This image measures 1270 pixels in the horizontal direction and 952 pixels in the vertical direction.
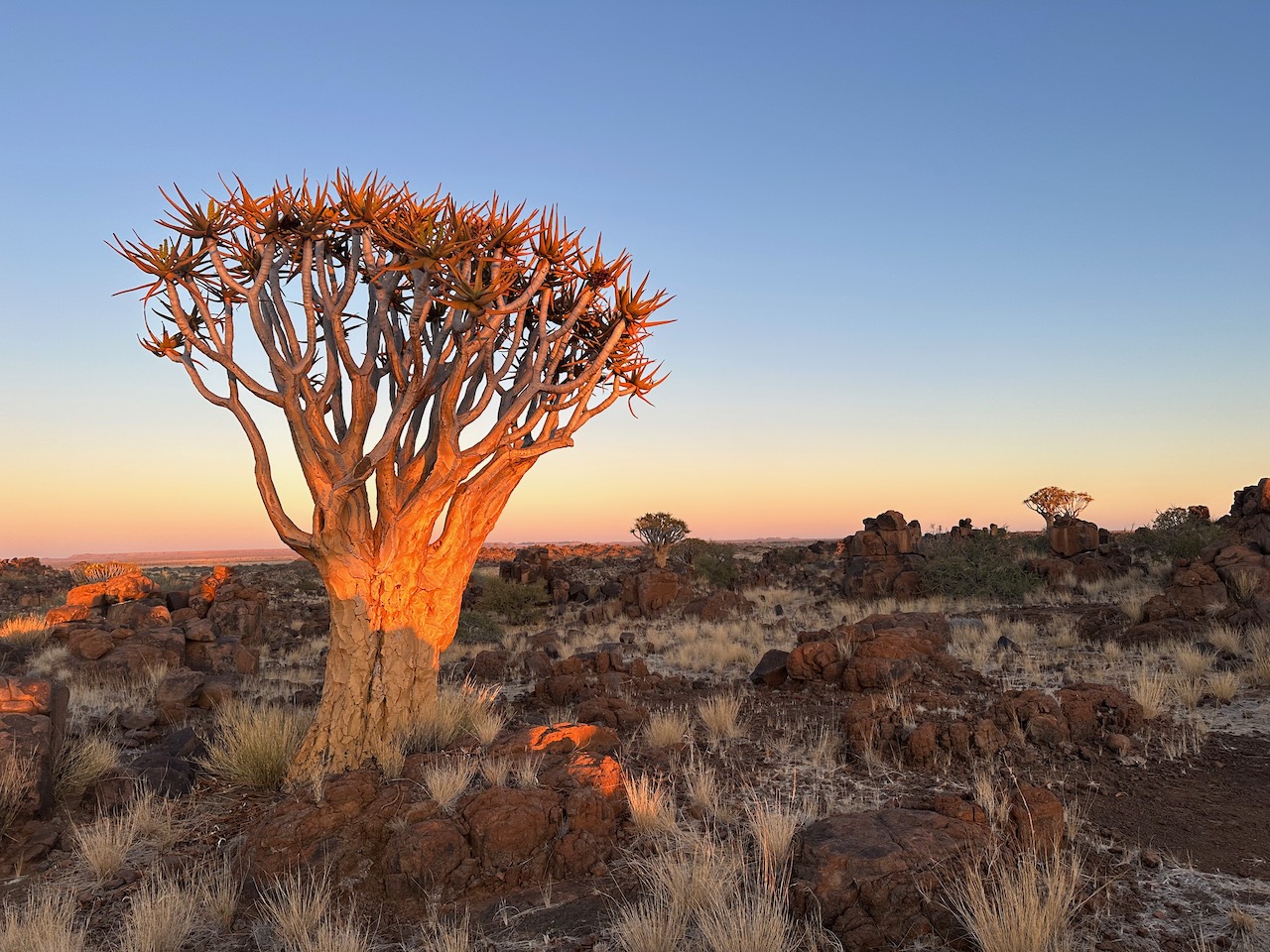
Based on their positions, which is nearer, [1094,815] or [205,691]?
[1094,815]

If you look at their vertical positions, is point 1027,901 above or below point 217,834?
above

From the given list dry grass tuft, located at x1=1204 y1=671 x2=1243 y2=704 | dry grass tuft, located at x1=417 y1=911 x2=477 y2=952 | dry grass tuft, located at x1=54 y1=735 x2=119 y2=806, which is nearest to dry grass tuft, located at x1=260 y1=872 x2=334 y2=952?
dry grass tuft, located at x1=417 y1=911 x2=477 y2=952

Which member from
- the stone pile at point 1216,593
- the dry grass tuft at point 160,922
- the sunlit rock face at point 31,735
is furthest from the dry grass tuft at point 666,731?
the stone pile at point 1216,593

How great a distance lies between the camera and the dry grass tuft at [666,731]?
25.9ft

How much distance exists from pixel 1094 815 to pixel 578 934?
158 inches

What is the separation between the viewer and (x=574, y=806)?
17.4 feet

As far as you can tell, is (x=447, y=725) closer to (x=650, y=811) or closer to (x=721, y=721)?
(x=650, y=811)

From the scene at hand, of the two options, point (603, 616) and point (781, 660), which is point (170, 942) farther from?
point (603, 616)

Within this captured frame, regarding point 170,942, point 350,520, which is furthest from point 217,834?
point 350,520

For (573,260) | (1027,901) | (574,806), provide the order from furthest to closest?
(573,260), (574,806), (1027,901)

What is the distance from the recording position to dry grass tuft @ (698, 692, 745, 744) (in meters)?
8.31

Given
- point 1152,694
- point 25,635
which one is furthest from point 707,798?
point 25,635

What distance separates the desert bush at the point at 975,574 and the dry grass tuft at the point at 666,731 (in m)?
15.9

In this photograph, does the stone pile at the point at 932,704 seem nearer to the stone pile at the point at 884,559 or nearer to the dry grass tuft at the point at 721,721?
the dry grass tuft at the point at 721,721
